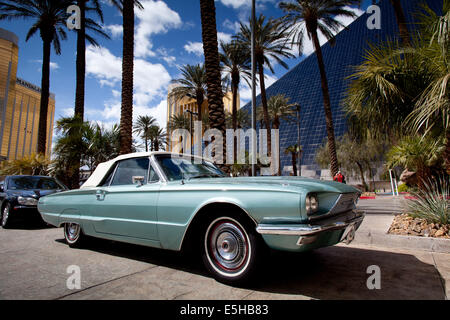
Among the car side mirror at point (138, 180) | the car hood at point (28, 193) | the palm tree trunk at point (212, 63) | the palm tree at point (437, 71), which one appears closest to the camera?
the car side mirror at point (138, 180)

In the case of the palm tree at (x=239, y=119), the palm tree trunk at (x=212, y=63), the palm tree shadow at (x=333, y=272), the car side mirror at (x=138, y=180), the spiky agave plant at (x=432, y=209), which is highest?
the palm tree at (x=239, y=119)

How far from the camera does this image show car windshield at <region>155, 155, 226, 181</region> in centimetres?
365

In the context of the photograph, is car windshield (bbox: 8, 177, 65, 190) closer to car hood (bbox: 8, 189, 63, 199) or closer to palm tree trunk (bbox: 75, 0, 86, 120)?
car hood (bbox: 8, 189, 63, 199)

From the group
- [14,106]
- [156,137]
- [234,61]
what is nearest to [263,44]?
[234,61]

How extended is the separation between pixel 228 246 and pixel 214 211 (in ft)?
1.32

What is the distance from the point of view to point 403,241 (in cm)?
467

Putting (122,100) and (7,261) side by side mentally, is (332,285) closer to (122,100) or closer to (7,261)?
(7,261)

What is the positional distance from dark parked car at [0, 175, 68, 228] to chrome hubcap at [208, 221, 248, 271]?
632 centimetres

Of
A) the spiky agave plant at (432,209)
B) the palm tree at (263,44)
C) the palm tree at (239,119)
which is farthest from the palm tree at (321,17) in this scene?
the palm tree at (239,119)

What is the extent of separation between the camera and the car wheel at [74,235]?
4621 millimetres

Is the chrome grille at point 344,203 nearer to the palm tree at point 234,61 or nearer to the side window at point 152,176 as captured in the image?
the side window at point 152,176

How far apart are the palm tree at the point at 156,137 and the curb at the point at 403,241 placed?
46556mm

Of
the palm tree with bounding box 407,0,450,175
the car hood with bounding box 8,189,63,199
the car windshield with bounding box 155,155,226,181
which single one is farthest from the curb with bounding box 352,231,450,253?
the car hood with bounding box 8,189,63,199
